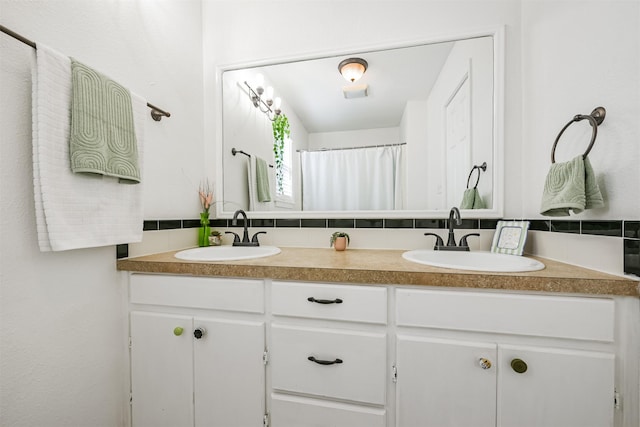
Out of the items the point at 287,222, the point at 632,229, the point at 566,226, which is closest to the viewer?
the point at 632,229

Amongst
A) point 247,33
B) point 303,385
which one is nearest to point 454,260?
point 303,385

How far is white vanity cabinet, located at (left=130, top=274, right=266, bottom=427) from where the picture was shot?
1.02 metres

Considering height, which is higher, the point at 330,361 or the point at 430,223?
the point at 430,223

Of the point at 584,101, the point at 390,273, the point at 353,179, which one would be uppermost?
the point at 584,101

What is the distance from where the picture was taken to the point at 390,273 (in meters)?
0.91

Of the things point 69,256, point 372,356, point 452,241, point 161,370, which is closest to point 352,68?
point 452,241

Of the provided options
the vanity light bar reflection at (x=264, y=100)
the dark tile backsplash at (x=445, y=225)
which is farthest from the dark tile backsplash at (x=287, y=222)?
the vanity light bar reflection at (x=264, y=100)

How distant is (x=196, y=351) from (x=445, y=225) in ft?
4.23

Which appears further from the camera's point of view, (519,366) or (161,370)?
(161,370)

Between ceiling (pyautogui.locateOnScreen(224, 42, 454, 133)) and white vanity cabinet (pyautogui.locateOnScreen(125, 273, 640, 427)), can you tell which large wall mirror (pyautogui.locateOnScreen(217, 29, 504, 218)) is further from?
white vanity cabinet (pyautogui.locateOnScreen(125, 273, 640, 427))

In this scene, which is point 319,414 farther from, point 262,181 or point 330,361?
point 262,181

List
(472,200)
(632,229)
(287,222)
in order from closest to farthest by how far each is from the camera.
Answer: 1. (632,229)
2. (472,200)
3. (287,222)

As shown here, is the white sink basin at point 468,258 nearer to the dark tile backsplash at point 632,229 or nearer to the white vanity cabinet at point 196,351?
the dark tile backsplash at point 632,229

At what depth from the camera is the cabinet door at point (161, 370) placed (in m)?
1.08
